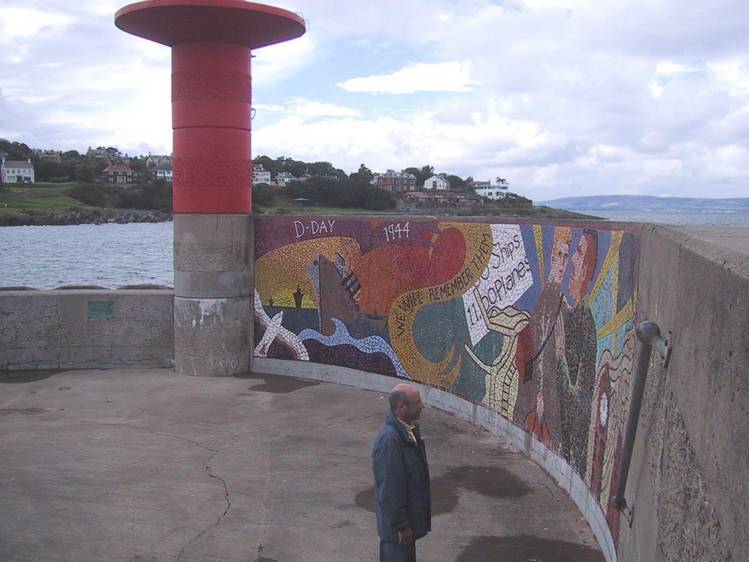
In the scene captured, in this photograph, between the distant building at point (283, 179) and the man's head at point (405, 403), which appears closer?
the man's head at point (405, 403)

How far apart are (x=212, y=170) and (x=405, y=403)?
821 centimetres

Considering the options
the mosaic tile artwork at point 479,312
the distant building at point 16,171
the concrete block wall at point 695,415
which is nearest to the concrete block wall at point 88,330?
the mosaic tile artwork at point 479,312

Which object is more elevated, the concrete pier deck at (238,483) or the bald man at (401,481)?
the bald man at (401,481)

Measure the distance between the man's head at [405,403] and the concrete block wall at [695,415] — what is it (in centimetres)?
140

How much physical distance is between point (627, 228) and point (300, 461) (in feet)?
14.0

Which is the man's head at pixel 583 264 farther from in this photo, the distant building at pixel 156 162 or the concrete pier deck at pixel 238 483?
the distant building at pixel 156 162

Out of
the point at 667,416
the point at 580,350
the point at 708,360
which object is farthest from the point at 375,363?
the point at 708,360

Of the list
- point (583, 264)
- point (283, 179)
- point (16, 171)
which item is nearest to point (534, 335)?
point (583, 264)

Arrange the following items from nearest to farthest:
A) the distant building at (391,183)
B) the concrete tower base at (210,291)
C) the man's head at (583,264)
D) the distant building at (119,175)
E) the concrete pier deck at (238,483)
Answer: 1. the concrete pier deck at (238,483)
2. the man's head at (583,264)
3. the concrete tower base at (210,291)
4. the distant building at (391,183)
5. the distant building at (119,175)

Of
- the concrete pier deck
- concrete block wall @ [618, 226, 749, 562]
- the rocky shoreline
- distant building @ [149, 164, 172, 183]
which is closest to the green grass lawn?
the rocky shoreline

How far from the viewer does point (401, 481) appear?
4.73 metres

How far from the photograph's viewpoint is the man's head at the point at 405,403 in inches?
189

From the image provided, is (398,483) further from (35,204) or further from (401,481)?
(35,204)

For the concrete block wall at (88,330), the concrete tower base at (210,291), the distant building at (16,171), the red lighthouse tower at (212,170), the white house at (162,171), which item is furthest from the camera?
the distant building at (16,171)
